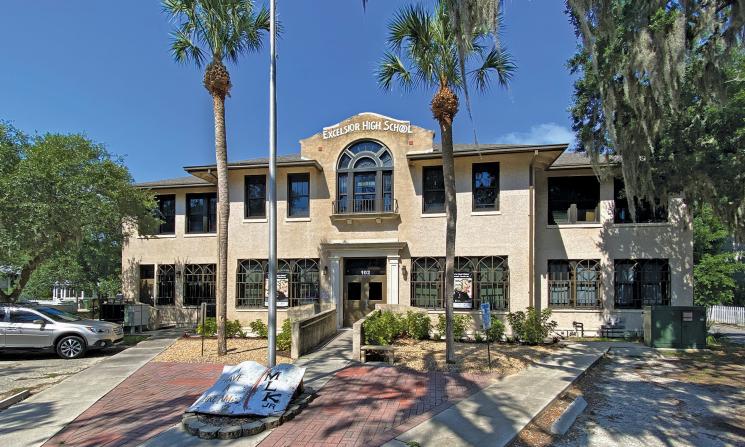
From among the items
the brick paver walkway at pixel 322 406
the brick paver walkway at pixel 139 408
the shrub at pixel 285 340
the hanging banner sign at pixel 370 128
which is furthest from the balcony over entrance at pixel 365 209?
the brick paver walkway at pixel 139 408

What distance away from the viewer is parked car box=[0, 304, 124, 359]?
1223cm

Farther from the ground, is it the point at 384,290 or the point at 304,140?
the point at 304,140

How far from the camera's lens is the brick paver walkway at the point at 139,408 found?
635 centimetres

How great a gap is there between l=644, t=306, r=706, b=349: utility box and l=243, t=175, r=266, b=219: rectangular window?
1511cm

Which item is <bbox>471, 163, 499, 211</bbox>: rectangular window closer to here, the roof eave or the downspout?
the roof eave

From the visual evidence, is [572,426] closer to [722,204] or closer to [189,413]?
[189,413]

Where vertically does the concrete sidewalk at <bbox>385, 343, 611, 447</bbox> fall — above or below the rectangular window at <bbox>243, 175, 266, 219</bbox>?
below

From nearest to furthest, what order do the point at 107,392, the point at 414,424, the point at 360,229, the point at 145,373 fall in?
the point at 414,424, the point at 107,392, the point at 145,373, the point at 360,229

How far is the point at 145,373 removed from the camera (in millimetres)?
10234

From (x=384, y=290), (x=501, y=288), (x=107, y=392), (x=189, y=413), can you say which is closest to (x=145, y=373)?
(x=107, y=392)

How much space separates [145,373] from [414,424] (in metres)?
7.05

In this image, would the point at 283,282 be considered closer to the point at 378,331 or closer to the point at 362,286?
the point at 362,286

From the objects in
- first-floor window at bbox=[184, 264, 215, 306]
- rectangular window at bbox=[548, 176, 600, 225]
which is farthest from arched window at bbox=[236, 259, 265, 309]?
rectangular window at bbox=[548, 176, 600, 225]

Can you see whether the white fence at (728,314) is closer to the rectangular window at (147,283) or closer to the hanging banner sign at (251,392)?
the hanging banner sign at (251,392)
